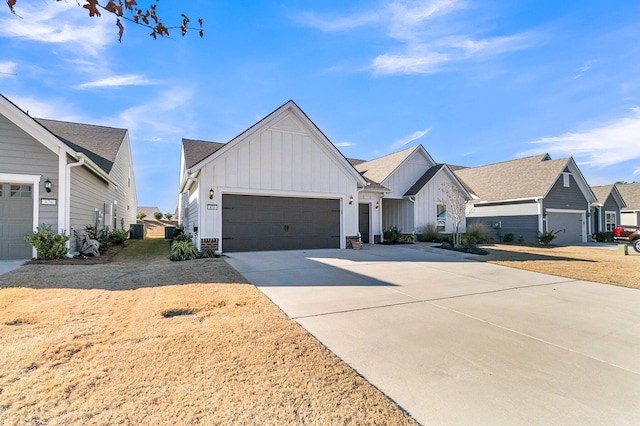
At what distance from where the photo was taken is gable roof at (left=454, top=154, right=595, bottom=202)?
20234 millimetres

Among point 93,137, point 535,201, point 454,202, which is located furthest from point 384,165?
point 93,137

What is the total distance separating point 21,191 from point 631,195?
150 feet

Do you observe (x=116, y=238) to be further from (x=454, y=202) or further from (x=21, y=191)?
(x=454, y=202)

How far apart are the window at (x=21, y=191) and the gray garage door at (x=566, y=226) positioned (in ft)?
85.5

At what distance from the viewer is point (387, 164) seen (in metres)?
19.9

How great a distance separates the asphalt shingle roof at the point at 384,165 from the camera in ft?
61.6

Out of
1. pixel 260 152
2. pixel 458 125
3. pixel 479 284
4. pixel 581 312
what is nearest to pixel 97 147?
pixel 260 152

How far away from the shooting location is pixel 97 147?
603 inches

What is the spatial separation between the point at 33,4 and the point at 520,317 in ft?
22.6

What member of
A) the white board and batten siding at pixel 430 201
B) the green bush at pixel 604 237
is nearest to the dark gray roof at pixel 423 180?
the white board and batten siding at pixel 430 201

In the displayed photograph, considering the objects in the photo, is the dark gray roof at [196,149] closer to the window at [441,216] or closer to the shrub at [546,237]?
the window at [441,216]

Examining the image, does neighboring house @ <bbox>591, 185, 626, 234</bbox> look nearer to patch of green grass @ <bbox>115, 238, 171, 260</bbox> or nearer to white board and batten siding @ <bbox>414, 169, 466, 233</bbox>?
white board and batten siding @ <bbox>414, 169, 466, 233</bbox>

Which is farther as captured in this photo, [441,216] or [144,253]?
[441,216]

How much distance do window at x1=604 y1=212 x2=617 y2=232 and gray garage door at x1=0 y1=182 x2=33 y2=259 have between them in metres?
36.0
